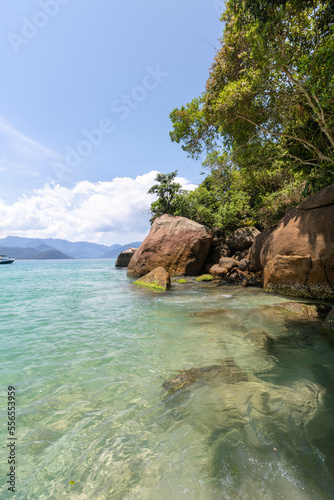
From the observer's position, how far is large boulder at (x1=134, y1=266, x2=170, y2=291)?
40.1 ft

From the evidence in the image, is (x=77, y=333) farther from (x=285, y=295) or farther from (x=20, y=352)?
(x=285, y=295)

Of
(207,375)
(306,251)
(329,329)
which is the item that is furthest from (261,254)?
(207,375)

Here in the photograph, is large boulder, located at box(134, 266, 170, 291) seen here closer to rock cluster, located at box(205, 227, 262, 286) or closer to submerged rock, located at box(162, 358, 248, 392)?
rock cluster, located at box(205, 227, 262, 286)

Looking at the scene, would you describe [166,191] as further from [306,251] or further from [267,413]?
[267,413]

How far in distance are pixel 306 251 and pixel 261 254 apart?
307 centimetres

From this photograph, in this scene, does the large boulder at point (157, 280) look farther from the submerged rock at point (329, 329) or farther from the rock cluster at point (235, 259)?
the submerged rock at point (329, 329)

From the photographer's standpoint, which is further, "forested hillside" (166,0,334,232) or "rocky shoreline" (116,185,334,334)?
"rocky shoreline" (116,185,334,334)

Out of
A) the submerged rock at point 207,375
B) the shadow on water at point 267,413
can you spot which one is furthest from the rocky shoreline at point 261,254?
the submerged rock at point 207,375

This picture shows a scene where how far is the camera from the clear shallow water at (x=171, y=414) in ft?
6.30

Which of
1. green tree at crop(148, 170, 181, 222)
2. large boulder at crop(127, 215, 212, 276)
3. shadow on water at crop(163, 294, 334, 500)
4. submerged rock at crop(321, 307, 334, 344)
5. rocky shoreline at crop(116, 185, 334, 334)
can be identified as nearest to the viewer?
shadow on water at crop(163, 294, 334, 500)

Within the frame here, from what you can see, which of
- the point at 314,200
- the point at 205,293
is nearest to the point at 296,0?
the point at 314,200

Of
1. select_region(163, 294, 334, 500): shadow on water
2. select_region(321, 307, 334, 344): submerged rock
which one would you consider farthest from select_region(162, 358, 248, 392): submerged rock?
select_region(321, 307, 334, 344): submerged rock

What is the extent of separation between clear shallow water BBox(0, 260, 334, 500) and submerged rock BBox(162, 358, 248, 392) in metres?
0.05

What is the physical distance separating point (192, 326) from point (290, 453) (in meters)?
4.02
